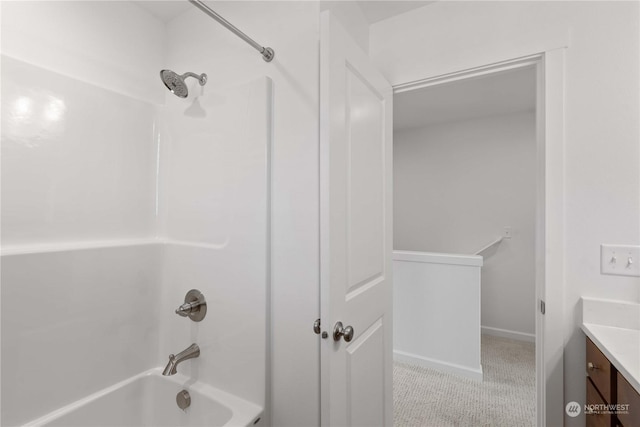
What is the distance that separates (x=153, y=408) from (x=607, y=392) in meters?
1.93

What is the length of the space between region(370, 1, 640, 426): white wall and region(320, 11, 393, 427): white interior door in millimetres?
669

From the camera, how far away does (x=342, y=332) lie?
1040 mm

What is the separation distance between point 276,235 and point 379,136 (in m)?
0.67

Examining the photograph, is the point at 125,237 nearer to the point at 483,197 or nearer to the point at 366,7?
the point at 366,7

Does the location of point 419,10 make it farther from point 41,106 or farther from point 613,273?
point 41,106

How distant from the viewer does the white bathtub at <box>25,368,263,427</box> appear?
1285 mm

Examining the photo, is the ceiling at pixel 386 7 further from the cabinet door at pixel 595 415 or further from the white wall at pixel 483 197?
the white wall at pixel 483 197

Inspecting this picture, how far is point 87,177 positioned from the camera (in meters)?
1.42

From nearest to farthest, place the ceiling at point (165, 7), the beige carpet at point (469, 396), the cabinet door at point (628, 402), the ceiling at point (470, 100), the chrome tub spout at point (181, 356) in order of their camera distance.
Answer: the cabinet door at point (628, 402), the chrome tub spout at point (181, 356), the ceiling at point (165, 7), the beige carpet at point (469, 396), the ceiling at point (470, 100)

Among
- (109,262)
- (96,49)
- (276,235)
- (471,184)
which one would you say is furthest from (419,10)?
(471,184)

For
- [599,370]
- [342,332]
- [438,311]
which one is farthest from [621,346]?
[438,311]

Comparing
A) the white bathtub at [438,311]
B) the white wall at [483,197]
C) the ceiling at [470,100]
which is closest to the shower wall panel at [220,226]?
the ceiling at [470,100]

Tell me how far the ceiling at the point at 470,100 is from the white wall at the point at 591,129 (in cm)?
112

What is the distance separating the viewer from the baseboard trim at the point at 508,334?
3.24 metres
